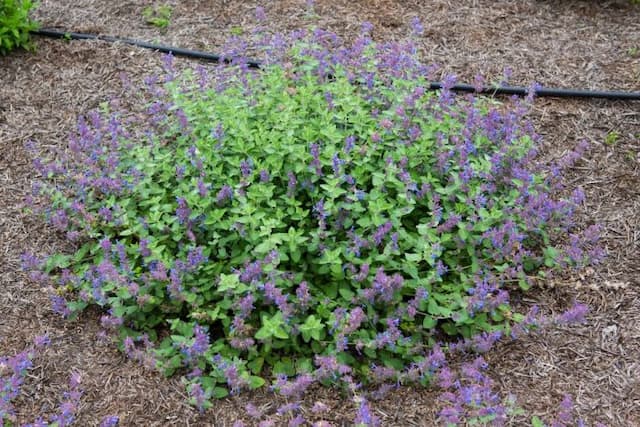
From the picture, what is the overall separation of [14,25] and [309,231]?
2884 millimetres

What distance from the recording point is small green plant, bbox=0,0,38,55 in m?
4.56

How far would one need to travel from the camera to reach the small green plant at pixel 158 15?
509 centimetres

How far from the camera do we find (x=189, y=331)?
2801mm

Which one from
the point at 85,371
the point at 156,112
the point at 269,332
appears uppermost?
the point at 156,112

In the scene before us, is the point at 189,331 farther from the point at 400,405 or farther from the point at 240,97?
the point at 240,97

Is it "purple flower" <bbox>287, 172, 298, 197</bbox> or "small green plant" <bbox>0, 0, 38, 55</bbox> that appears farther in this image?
"small green plant" <bbox>0, 0, 38, 55</bbox>

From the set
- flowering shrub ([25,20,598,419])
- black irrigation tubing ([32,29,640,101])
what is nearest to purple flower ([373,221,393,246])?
flowering shrub ([25,20,598,419])

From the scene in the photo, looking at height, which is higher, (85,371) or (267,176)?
(267,176)

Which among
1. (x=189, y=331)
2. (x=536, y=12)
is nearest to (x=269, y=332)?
(x=189, y=331)

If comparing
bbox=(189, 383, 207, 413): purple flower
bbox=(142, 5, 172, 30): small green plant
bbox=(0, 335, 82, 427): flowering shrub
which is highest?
bbox=(142, 5, 172, 30): small green plant

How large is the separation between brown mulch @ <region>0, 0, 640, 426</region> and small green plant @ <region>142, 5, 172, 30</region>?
7 centimetres

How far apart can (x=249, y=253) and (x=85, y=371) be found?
0.86 m

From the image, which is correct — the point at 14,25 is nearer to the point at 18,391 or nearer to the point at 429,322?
the point at 18,391

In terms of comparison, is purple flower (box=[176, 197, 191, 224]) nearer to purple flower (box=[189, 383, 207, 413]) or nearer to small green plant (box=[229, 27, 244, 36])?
purple flower (box=[189, 383, 207, 413])
